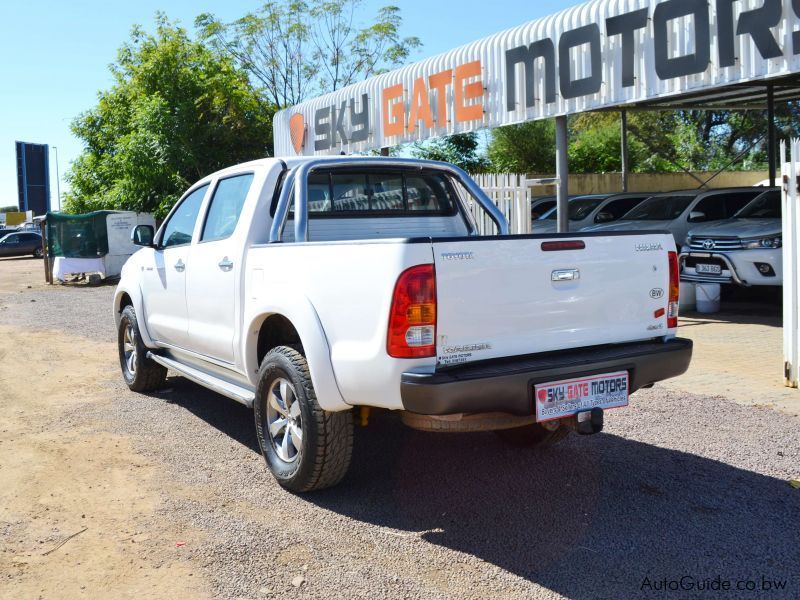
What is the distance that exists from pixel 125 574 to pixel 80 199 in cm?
3144

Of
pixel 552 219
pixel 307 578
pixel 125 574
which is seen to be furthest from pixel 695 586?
pixel 552 219

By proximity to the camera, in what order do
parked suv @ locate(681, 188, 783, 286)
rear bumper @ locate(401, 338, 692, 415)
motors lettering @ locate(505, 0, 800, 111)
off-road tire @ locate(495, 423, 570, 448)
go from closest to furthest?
1. rear bumper @ locate(401, 338, 692, 415)
2. off-road tire @ locate(495, 423, 570, 448)
3. motors lettering @ locate(505, 0, 800, 111)
4. parked suv @ locate(681, 188, 783, 286)

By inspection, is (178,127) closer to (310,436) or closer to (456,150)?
(456,150)

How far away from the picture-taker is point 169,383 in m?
7.95

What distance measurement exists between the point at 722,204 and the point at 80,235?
55.4 feet

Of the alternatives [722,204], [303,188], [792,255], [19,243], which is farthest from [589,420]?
[19,243]

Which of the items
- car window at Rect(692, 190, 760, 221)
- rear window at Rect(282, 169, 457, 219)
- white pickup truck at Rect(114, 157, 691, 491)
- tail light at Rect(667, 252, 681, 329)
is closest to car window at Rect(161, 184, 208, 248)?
white pickup truck at Rect(114, 157, 691, 491)

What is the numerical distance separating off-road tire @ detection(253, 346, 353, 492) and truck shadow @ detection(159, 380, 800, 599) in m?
0.17

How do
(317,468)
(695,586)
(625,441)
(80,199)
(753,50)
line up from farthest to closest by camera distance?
(80,199) < (753,50) < (625,441) < (317,468) < (695,586)

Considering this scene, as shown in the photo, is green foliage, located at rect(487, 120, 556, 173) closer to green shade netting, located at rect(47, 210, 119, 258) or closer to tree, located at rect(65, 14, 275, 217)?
tree, located at rect(65, 14, 275, 217)

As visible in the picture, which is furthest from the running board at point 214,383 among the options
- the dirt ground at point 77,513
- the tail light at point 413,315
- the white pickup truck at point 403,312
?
the tail light at point 413,315

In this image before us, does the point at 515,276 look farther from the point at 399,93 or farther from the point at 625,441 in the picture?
the point at 399,93

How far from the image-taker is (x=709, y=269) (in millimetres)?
12031

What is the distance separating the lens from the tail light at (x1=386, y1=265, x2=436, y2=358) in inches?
152
